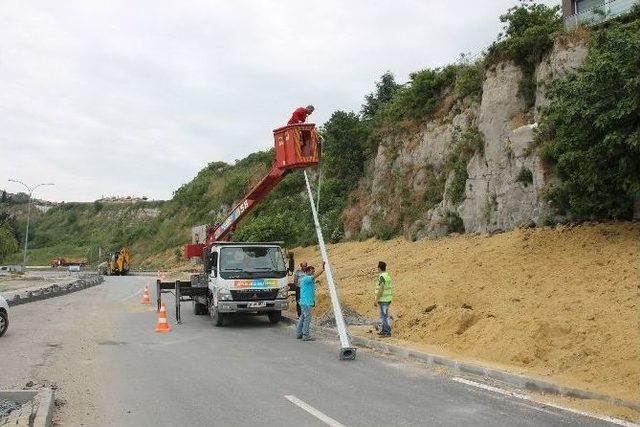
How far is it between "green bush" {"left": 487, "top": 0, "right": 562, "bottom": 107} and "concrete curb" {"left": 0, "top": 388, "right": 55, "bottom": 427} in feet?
66.7

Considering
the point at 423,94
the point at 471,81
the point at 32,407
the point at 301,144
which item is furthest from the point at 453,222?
the point at 32,407

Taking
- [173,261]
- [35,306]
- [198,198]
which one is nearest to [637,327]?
[35,306]

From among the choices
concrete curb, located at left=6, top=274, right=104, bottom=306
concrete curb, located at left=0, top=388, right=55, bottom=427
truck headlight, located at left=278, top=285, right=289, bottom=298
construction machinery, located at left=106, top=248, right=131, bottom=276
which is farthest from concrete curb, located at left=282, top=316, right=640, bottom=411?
construction machinery, located at left=106, top=248, right=131, bottom=276

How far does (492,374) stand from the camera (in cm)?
941

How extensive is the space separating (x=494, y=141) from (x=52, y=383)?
19.0 m

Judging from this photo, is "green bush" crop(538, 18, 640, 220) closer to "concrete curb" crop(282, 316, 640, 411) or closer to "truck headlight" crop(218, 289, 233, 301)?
"concrete curb" crop(282, 316, 640, 411)

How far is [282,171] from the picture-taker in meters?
16.0

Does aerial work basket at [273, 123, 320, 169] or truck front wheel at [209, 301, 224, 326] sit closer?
aerial work basket at [273, 123, 320, 169]

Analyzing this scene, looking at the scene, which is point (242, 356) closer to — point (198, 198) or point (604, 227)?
point (604, 227)

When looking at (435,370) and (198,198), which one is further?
(198,198)

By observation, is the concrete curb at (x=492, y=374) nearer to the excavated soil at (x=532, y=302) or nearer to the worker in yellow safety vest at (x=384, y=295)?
the excavated soil at (x=532, y=302)

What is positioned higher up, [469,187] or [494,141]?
[494,141]

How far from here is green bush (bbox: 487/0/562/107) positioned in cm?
2248

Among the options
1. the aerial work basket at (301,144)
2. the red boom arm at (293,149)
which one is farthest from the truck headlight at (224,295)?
the aerial work basket at (301,144)
